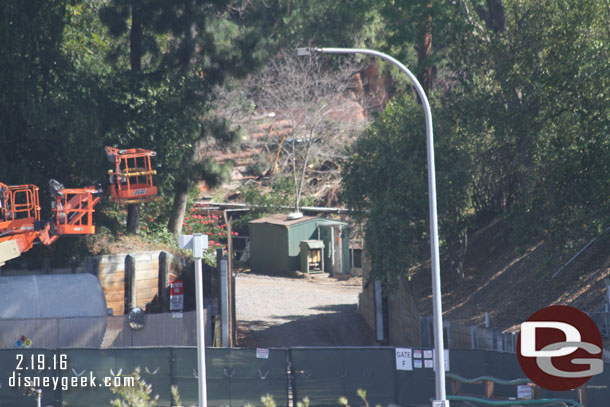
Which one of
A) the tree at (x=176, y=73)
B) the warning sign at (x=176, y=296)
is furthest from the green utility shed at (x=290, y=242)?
the warning sign at (x=176, y=296)

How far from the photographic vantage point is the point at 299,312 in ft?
102

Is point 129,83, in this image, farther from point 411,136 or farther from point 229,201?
point 229,201

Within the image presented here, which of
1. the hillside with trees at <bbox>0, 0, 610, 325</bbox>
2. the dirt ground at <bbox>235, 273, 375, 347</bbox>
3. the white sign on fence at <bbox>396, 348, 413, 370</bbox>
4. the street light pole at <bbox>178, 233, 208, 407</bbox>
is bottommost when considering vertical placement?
the dirt ground at <bbox>235, 273, 375, 347</bbox>

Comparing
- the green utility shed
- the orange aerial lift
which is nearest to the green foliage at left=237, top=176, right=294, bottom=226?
the green utility shed

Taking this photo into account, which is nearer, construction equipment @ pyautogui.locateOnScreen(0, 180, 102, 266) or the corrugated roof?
construction equipment @ pyautogui.locateOnScreen(0, 180, 102, 266)

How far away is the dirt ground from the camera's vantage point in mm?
26734

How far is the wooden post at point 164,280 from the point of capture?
2438 centimetres

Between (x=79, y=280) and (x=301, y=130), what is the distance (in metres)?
28.5

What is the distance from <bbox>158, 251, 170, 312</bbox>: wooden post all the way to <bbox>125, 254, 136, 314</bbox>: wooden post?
107cm

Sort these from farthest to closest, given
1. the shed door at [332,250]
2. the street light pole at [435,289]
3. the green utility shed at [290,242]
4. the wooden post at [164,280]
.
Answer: the shed door at [332,250], the green utility shed at [290,242], the wooden post at [164,280], the street light pole at [435,289]

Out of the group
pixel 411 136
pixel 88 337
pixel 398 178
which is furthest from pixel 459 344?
pixel 88 337

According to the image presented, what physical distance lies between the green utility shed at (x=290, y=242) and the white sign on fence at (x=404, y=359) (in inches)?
940

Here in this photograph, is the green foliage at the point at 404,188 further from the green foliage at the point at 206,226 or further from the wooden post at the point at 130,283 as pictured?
the green foliage at the point at 206,226

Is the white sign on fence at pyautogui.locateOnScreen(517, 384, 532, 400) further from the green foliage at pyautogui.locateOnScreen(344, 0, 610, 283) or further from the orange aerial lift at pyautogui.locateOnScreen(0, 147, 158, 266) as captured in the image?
the orange aerial lift at pyautogui.locateOnScreen(0, 147, 158, 266)
